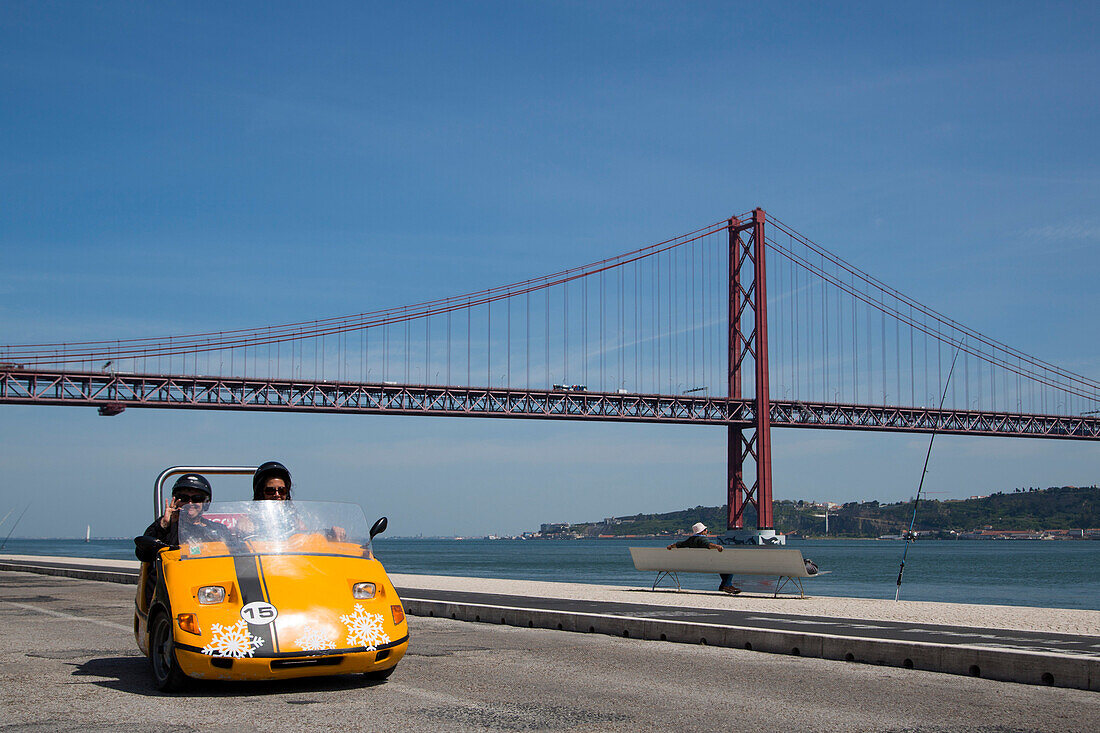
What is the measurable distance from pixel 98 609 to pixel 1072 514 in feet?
395

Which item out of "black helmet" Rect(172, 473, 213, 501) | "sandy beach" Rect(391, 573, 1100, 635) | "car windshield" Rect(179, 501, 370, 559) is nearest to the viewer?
"car windshield" Rect(179, 501, 370, 559)

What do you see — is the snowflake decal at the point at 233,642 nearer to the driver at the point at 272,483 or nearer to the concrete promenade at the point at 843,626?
the driver at the point at 272,483

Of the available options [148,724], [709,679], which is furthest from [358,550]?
[709,679]

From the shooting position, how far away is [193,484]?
687 cm

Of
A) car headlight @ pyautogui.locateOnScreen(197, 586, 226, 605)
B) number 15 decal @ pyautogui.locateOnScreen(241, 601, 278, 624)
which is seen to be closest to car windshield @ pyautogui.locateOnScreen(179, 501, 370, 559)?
car headlight @ pyautogui.locateOnScreen(197, 586, 226, 605)

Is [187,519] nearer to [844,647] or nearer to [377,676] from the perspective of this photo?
[377,676]

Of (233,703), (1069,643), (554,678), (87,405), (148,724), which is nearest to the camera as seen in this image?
(148,724)

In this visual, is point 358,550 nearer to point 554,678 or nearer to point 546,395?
point 554,678

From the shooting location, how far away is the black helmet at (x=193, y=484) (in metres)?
6.86

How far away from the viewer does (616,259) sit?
66.5 metres

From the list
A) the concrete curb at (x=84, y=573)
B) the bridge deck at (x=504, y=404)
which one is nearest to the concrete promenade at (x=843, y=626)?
the concrete curb at (x=84, y=573)

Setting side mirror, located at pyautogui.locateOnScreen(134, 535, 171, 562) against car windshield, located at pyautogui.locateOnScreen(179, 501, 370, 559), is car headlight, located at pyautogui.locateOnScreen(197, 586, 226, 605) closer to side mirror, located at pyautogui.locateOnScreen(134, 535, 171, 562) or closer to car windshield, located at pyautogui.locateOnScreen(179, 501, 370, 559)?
car windshield, located at pyautogui.locateOnScreen(179, 501, 370, 559)

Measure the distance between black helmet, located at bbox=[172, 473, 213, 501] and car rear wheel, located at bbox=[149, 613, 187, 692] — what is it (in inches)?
39.3

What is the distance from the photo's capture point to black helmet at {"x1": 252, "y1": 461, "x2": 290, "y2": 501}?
6.62m
